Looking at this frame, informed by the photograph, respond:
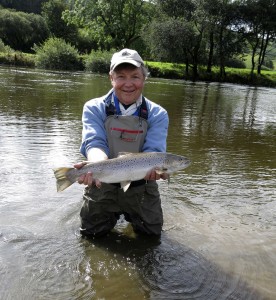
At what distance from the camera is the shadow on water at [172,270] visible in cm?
344

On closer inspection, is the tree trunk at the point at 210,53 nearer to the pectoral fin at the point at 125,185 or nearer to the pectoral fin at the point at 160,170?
the pectoral fin at the point at 160,170

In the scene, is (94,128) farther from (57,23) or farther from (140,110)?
(57,23)

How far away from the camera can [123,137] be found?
4.21 meters

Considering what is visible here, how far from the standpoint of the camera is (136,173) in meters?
3.71

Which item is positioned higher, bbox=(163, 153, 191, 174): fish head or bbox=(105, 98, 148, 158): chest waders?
bbox=(105, 98, 148, 158): chest waders

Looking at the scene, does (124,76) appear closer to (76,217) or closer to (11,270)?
(76,217)

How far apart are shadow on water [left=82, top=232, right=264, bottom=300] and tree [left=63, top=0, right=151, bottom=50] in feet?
185

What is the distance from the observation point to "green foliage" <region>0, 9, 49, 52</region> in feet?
248

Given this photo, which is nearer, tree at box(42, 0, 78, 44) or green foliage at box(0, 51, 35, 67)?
green foliage at box(0, 51, 35, 67)

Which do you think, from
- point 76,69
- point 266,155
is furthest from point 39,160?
point 76,69

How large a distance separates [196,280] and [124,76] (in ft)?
7.50

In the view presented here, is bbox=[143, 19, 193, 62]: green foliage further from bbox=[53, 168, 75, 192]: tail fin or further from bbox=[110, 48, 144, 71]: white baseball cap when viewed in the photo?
bbox=[53, 168, 75, 192]: tail fin

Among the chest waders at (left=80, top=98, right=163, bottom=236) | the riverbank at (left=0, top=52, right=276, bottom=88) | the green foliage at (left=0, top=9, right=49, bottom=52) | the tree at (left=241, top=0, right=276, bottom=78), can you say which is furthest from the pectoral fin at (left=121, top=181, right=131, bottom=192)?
the green foliage at (left=0, top=9, right=49, bottom=52)

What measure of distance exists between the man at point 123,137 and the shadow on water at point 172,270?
20 cm
